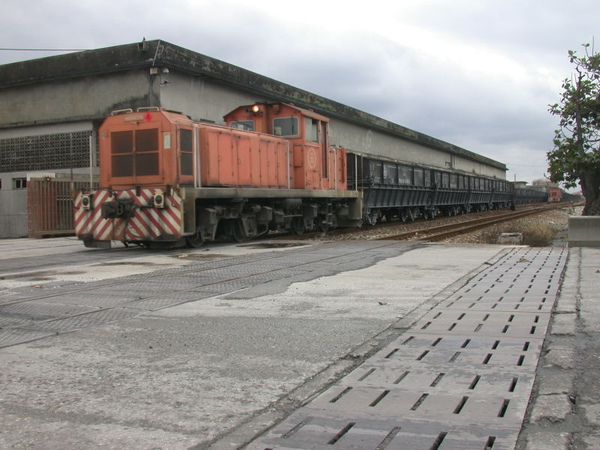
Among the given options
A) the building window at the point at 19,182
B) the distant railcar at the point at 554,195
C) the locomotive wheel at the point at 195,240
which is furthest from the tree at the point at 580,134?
the distant railcar at the point at 554,195

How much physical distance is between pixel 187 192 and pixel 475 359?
895 centimetres

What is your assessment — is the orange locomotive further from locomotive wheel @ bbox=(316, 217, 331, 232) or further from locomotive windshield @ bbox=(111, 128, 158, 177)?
locomotive wheel @ bbox=(316, 217, 331, 232)

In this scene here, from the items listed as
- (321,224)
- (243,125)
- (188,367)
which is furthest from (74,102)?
(188,367)

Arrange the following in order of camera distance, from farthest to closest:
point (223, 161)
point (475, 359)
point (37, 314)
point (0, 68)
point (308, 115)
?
1. point (0, 68)
2. point (308, 115)
3. point (223, 161)
4. point (37, 314)
5. point (475, 359)

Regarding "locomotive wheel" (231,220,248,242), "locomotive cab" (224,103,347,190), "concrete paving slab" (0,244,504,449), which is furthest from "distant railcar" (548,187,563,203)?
"concrete paving slab" (0,244,504,449)

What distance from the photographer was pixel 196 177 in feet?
41.8

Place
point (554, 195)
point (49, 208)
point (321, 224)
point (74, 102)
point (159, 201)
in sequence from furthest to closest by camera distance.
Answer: point (554, 195) → point (74, 102) → point (49, 208) → point (321, 224) → point (159, 201)

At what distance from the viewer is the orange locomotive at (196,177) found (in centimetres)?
1198

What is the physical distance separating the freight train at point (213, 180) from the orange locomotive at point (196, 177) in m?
0.02

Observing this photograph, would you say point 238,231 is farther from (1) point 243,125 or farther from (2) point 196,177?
(1) point 243,125

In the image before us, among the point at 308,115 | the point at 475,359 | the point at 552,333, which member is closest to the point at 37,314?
the point at 475,359

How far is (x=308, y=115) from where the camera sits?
52.3 feet

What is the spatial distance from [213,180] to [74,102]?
1134 cm

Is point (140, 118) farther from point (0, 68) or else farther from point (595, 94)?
point (0, 68)
